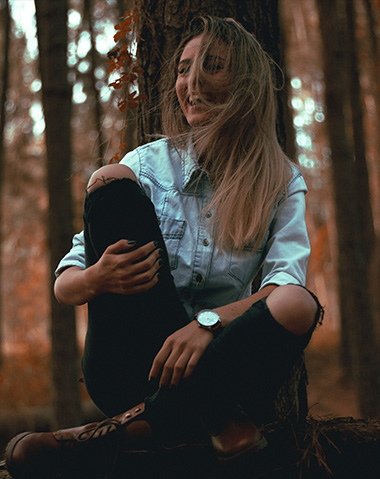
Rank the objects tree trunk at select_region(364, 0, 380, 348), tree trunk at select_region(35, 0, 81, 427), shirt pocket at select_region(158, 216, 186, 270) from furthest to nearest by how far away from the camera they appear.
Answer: tree trunk at select_region(364, 0, 380, 348), tree trunk at select_region(35, 0, 81, 427), shirt pocket at select_region(158, 216, 186, 270)

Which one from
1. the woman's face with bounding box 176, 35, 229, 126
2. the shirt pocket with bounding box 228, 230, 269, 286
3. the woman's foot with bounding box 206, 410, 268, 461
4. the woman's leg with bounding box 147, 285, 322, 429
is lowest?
the woman's foot with bounding box 206, 410, 268, 461

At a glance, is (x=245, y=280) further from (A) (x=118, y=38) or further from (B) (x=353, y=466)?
(A) (x=118, y=38)

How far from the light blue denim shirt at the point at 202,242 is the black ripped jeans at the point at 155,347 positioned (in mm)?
239

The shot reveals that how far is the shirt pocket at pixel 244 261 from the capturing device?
83.0 inches

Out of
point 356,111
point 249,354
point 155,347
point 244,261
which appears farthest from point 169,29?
point 356,111

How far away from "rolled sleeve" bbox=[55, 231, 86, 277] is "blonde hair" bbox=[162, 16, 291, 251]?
1.67 feet

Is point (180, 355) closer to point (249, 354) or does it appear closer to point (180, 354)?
point (180, 354)

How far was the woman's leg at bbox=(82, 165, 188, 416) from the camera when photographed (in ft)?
5.93

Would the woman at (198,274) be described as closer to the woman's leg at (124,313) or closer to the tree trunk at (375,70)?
the woman's leg at (124,313)

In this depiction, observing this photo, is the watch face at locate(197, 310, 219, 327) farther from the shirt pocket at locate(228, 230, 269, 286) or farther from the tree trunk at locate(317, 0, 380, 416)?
the tree trunk at locate(317, 0, 380, 416)

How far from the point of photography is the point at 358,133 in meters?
6.99

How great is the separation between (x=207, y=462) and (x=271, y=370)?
421 mm

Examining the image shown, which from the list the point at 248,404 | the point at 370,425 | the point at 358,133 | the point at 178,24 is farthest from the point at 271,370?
the point at 358,133

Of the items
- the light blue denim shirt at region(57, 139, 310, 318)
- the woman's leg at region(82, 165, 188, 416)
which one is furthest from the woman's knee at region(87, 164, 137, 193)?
the light blue denim shirt at region(57, 139, 310, 318)
